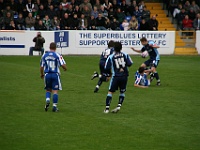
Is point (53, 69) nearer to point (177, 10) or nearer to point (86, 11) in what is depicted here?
point (86, 11)

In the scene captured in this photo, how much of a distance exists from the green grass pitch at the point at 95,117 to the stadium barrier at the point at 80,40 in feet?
30.0

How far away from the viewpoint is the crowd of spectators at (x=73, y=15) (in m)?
35.8

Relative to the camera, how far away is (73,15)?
3694 cm

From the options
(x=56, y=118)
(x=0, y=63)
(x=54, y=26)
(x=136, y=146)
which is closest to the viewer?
(x=136, y=146)

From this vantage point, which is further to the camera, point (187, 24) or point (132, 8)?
point (132, 8)

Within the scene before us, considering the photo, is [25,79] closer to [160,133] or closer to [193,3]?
[160,133]

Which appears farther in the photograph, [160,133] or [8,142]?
[160,133]

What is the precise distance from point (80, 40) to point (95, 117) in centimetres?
2013

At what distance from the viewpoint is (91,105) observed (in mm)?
17422

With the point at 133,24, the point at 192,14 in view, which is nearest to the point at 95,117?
the point at 133,24

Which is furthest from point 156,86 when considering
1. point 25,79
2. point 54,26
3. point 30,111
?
point 54,26

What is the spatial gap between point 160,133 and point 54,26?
2328 centimetres

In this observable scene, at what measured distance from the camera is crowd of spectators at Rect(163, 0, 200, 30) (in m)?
38.8

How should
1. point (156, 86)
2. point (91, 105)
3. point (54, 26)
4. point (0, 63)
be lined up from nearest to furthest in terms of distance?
point (91, 105) → point (156, 86) → point (0, 63) → point (54, 26)
